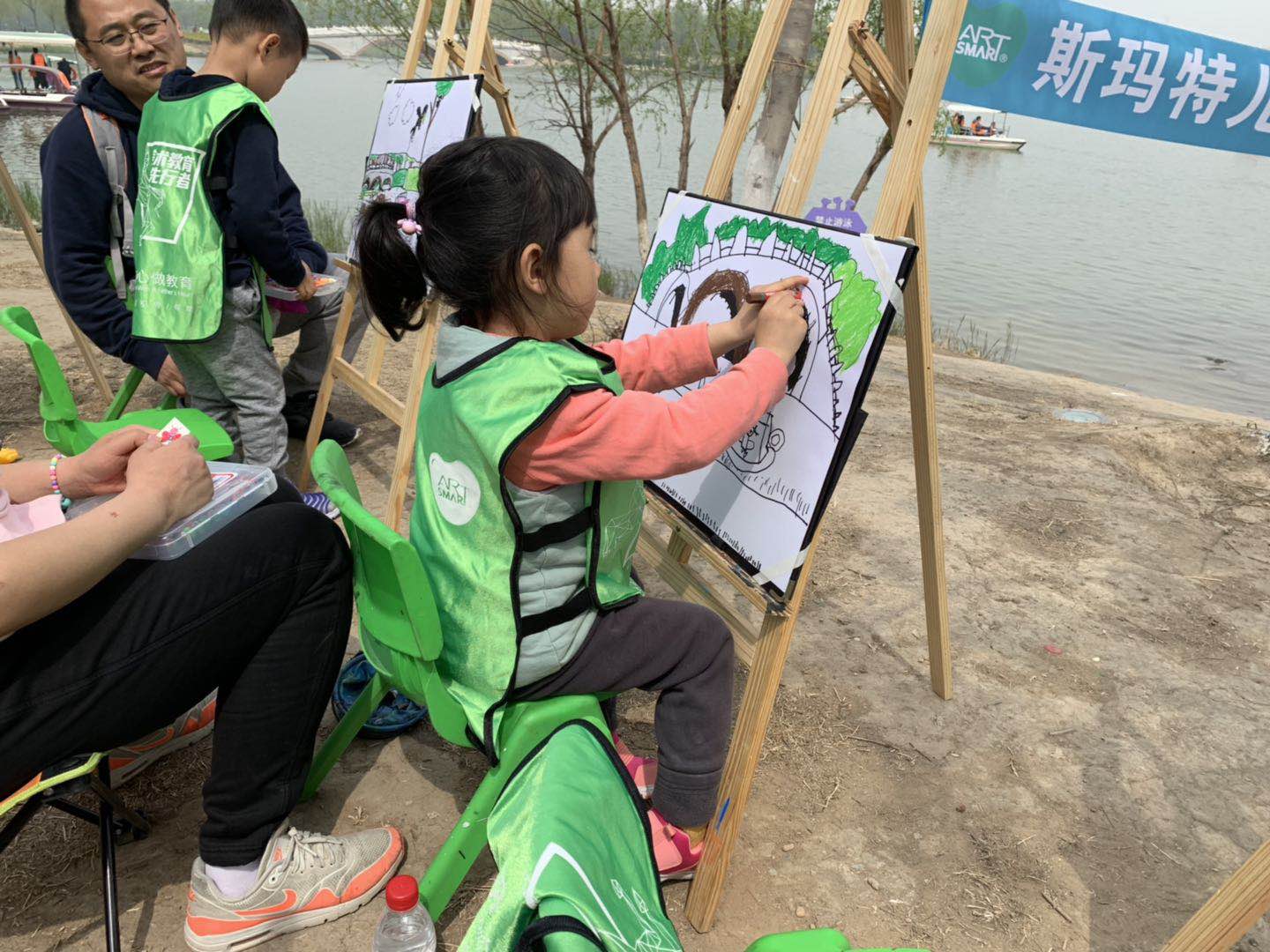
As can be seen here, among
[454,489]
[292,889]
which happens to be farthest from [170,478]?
[292,889]

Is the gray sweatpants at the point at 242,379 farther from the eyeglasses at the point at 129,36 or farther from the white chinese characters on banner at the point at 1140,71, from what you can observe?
the white chinese characters on banner at the point at 1140,71

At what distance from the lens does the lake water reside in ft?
33.8

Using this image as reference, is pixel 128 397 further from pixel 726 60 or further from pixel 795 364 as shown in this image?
pixel 726 60

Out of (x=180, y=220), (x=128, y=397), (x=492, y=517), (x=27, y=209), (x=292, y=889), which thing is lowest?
(x=27, y=209)

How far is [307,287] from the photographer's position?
317cm

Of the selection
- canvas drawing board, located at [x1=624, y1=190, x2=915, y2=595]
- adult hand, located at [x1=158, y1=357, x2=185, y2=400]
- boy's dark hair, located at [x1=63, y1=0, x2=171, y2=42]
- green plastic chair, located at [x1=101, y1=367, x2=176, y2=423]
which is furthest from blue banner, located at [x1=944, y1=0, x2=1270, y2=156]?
green plastic chair, located at [x1=101, y1=367, x2=176, y2=423]

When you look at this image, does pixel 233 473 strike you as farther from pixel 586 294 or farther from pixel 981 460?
pixel 981 460

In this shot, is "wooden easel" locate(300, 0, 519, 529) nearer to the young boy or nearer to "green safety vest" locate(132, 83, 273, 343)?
the young boy

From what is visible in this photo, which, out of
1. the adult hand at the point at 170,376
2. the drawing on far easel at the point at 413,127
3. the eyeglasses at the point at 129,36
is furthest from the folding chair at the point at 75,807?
the eyeglasses at the point at 129,36

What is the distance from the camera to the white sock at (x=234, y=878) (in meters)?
1.64

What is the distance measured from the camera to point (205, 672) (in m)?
1.50

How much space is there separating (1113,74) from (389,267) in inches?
74.5

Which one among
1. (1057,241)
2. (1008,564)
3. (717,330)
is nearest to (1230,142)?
(717,330)

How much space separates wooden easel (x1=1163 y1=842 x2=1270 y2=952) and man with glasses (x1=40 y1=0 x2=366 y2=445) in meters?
3.07
